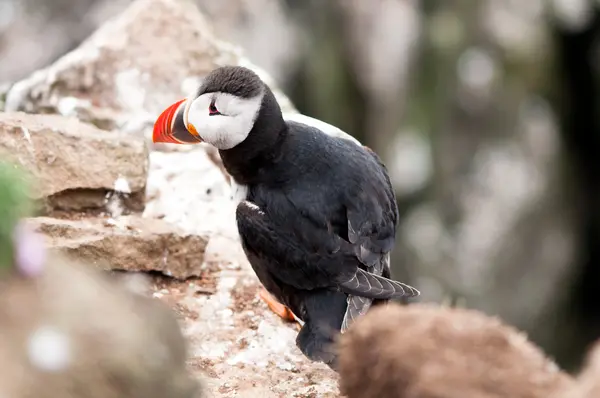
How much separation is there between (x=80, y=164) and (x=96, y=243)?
44 cm

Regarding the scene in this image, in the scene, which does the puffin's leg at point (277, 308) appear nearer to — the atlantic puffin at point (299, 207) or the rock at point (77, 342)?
the atlantic puffin at point (299, 207)

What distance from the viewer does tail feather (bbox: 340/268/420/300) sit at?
2.58 meters

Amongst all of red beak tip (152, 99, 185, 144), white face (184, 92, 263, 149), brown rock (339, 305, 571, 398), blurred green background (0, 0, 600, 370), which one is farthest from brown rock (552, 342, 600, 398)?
blurred green background (0, 0, 600, 370)

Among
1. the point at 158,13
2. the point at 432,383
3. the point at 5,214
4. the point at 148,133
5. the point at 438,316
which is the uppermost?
the point at 158,13

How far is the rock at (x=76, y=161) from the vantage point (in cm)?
296

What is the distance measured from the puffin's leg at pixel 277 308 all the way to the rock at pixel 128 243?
0.27 m

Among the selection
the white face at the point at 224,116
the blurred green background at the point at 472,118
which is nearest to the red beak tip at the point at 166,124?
the white face at the point at 224,116

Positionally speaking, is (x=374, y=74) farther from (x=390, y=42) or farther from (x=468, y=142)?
(x=468, y=142)

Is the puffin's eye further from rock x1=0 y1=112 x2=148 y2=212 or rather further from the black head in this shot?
rock x1=0 y1=112 x2=148 y2=212

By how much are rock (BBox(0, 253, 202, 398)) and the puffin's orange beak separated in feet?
4.30

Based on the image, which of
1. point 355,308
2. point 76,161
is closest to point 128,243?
point 76,161

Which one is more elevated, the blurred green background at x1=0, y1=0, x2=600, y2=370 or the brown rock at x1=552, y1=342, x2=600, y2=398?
the blurred green background at x1=0, y1=0, x2=600, y2=370

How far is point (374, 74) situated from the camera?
26.4ft

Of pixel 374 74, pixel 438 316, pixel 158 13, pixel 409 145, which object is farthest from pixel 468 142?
pixel 438 316
